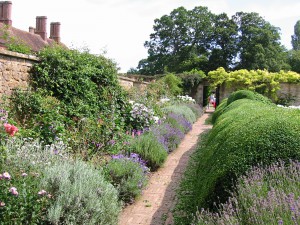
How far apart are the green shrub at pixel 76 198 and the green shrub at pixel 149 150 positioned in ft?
9.43

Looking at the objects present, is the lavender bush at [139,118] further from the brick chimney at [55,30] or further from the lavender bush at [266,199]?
the brick chimney at [55,30]

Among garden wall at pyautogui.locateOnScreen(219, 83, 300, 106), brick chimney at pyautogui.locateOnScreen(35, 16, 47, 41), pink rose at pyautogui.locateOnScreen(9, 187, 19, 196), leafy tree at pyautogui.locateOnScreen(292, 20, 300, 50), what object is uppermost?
leafy tree at pyautogui.locateOnScreen(292, 20, 300, 50)

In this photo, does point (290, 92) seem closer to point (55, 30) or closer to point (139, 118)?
point (139, 118)

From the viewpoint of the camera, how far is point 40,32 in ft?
93.5

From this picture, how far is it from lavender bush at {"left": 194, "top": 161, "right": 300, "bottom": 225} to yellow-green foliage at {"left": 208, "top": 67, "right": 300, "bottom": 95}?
848 inches

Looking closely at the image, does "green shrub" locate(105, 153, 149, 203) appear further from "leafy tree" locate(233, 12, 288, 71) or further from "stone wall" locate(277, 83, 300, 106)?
"leafy tree" locate(233, 12, 288, 71)

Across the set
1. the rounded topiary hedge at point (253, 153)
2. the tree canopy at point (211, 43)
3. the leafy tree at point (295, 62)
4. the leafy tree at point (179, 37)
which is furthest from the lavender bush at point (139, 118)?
the leafy tree at point (295, 62)

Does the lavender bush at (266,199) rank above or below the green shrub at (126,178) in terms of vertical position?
above

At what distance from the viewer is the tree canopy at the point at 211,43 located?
36344 millimetres

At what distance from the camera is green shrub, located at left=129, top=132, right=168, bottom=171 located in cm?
676

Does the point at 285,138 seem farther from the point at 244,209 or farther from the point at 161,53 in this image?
the point at 161,53

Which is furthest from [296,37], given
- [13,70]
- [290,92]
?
[13,70]

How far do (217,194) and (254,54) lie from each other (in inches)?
1355

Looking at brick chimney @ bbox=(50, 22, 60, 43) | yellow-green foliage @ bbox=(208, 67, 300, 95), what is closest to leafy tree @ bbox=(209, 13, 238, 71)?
yellow-green foliage @ bbox=(208, 67, 300, 95)
